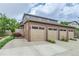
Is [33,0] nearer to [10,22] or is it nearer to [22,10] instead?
[22,10]

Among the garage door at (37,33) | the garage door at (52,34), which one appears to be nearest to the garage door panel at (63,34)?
the garage door at (52,34)

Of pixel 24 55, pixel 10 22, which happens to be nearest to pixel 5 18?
pixel 10 22

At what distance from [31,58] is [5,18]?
8005 mm

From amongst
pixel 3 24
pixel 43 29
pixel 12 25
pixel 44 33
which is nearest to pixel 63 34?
pixel 44 33

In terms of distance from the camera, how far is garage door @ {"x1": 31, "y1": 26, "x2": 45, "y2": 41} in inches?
478

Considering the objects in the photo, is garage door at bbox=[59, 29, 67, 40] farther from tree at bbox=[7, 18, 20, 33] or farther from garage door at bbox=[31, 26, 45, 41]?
tree at bbox=[7, 18, 20, 33]

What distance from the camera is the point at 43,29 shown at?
13109mm

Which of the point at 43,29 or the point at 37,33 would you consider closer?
the point at 37,33

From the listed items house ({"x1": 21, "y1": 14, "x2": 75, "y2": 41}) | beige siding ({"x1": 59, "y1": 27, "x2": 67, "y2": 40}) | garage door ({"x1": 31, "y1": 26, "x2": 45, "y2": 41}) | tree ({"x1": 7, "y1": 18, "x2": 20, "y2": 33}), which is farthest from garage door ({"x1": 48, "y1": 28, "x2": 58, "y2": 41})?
tree ({"x1": 7, "y1": 18, "x2": 20, "y2": 33})

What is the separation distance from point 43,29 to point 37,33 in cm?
100

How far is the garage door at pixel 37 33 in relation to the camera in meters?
12.1

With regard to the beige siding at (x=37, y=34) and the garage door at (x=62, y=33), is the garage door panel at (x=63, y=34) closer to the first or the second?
the garage door at (x=62, y=33)

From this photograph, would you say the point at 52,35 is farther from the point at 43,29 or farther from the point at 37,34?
the point at 37,34

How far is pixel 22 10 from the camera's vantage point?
1195 cm
